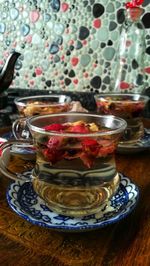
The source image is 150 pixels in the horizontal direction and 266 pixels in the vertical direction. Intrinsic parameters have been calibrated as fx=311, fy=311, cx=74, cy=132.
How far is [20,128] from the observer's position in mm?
606

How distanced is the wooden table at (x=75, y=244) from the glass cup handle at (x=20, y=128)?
20cm

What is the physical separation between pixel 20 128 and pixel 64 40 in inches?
27.4

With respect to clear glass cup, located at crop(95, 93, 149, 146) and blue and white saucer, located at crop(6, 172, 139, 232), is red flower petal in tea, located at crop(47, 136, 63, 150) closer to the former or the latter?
blue and white saucer, located at crop(6, 172, 139, 232)

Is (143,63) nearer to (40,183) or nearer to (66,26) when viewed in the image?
(66,26)

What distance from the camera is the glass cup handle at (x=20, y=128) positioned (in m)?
0.59

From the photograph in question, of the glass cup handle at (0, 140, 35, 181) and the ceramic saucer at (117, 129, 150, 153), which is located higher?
the glass cup handle at (0, 140, 35, 181)

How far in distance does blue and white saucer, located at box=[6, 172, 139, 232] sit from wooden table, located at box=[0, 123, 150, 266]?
1 centimetres

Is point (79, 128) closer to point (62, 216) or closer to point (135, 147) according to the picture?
point (62, 216)

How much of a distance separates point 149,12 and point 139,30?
0.27 ft

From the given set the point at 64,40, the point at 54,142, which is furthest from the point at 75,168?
the point at 64,40

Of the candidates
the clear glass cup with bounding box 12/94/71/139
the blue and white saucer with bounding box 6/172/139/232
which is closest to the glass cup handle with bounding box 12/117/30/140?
the clear glass cup with bounding box 12/94/71/139

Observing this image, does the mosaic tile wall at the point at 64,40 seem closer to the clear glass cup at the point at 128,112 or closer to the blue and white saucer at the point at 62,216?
the clear glass cup at the point at 128,112

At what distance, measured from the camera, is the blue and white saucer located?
362 mm

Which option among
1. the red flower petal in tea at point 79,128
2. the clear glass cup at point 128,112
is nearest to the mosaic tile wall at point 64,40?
the clear glass cup at point 128,112
